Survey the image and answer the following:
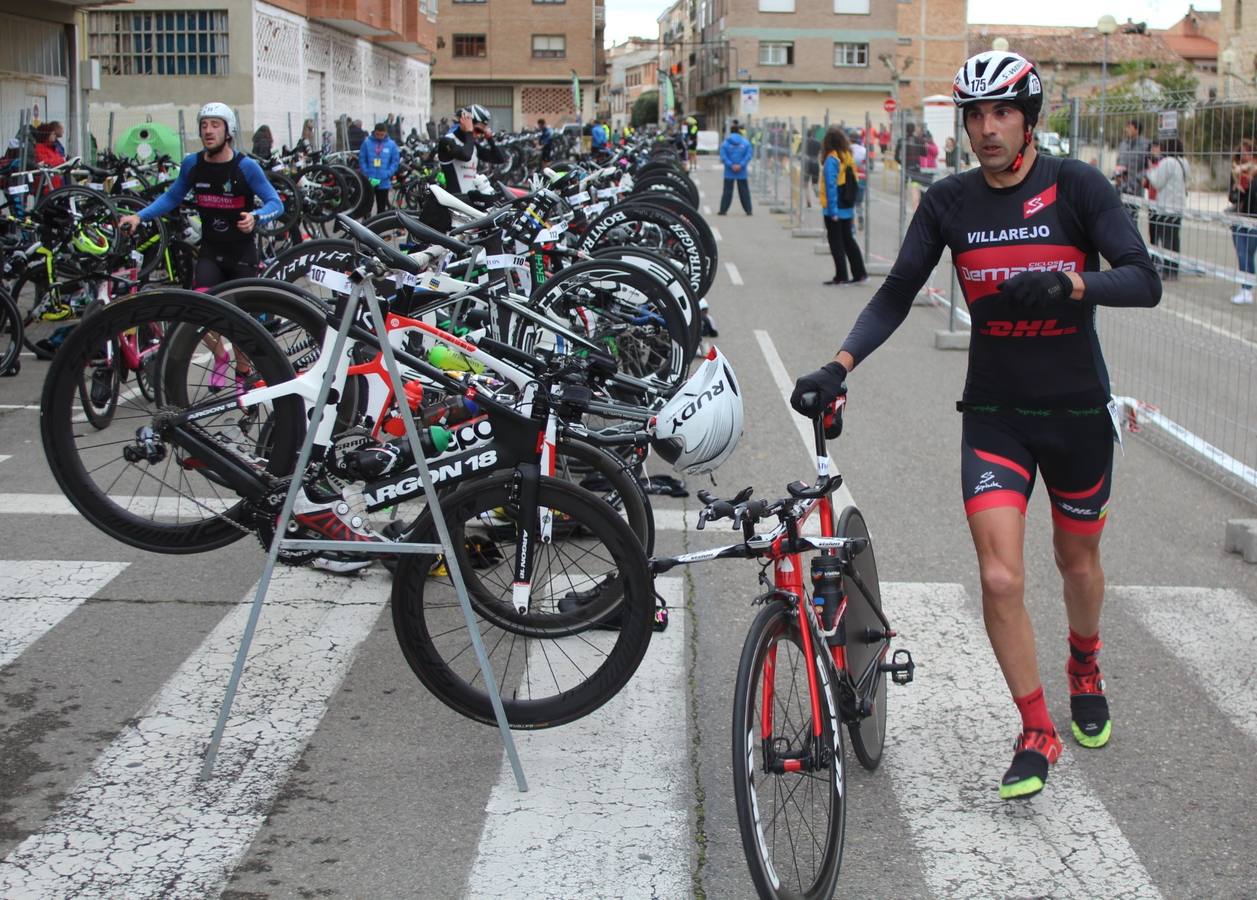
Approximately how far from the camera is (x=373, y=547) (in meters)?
4.46

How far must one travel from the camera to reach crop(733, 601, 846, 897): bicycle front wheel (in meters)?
3.49

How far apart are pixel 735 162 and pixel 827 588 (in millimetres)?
27592

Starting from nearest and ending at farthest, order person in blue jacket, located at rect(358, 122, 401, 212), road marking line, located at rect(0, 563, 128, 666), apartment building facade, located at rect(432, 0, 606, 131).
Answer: road marking line, located at rect(0, 563, 128, 666)
person in blue jacket, located at rect(358, 122, 401, 212)
apartment building facade, located at rect(432, 0, 606, 131)

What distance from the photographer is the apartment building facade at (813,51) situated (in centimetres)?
9344

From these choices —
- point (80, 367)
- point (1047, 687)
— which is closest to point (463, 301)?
point (80, 367)

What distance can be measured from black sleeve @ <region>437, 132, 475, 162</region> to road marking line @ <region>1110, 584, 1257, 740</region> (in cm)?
837

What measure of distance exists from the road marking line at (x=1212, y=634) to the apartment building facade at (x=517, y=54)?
256 ft

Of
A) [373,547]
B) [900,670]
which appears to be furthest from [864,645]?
[373,547]

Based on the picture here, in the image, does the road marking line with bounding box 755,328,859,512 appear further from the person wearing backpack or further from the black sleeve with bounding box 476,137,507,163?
the person wearing backpack

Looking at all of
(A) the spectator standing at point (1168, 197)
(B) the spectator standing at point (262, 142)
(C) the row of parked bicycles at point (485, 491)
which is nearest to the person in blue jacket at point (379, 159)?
(B) the spectator standing at point (262, 142)

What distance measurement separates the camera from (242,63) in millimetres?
32938

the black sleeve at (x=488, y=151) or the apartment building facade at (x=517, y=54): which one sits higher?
the apartment building facade at (x=517, y=54)

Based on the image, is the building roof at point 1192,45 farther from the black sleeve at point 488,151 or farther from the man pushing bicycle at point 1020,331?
the man pushing bicycle at point 1020,331

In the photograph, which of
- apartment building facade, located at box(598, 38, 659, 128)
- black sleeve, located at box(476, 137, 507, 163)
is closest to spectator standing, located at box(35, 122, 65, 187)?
black sleeve, located at box(476, 137, 507, 163)
